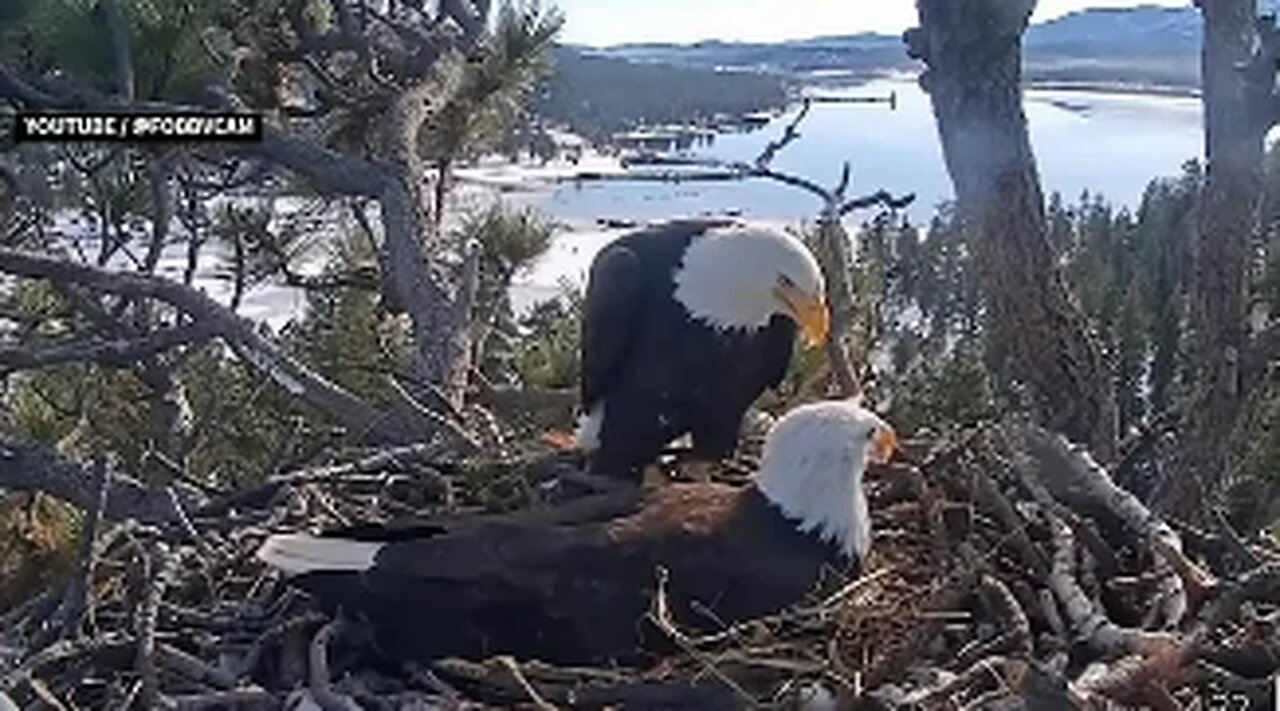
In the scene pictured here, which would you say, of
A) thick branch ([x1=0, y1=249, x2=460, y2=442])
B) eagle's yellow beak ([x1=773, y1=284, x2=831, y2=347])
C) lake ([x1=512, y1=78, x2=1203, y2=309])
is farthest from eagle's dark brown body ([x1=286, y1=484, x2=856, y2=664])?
lake ([x1=512, y1=78, x2=1203, y2=309])

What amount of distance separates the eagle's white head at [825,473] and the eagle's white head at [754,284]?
322 mm

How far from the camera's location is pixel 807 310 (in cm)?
265

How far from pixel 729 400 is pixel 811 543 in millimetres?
561

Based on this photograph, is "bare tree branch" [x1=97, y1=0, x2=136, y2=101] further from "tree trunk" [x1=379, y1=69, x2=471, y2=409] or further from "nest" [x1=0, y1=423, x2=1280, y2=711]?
"nest" [x1=0, y1=423, x2=1280, y2=711]

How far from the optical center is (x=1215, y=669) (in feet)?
6.25

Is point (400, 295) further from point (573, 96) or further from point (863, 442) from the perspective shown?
point (573, 96)

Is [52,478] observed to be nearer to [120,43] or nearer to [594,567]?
[120,43]

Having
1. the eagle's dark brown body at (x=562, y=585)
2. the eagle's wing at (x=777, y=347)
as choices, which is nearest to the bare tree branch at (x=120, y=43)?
the eagle's wing at (x=777, y=347)

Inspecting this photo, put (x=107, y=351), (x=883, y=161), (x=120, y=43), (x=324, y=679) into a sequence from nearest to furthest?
(x=324, y=679)
(x=107, y=351)
(x=120, y=43)
(x=883, y=161)

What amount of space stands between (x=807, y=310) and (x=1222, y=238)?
1200 mm

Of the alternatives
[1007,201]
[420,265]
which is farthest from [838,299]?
[420,265]

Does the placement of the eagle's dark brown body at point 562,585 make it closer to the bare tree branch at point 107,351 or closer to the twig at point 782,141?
the twig at point 782,141

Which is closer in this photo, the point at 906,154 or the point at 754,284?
the point at 754,284

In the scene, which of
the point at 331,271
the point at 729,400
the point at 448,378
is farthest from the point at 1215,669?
the point at 331,271
